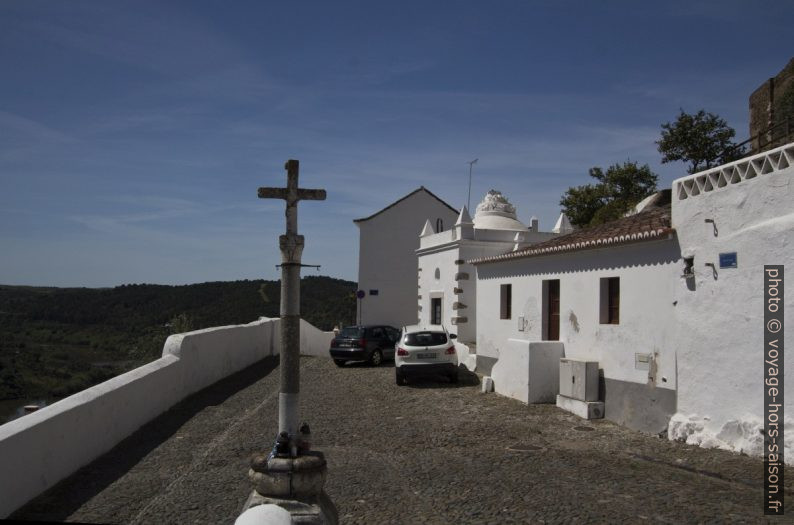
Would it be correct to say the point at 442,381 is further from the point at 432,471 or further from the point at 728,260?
the point at 728,260

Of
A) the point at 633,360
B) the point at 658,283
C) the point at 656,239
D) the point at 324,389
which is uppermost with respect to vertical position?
the point at 656,239

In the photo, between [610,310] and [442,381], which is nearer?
[610,310]

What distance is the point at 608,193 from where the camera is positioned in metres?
26.8

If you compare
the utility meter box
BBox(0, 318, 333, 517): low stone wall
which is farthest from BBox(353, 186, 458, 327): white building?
the utility meter box

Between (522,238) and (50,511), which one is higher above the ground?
(522,238)

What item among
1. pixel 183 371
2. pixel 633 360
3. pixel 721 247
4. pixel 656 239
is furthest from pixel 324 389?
pixel 721 247

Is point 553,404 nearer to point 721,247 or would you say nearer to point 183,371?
point 721,247

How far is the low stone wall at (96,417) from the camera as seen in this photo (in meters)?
6.66

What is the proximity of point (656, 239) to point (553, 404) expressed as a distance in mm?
4368

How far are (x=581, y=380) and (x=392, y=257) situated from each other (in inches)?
816

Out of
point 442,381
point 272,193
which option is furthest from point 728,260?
point 442,381

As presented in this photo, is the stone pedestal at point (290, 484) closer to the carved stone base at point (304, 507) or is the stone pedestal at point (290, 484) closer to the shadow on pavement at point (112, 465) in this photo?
the carved stone base at point (304, 507)

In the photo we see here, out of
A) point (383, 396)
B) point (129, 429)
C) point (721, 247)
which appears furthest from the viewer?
point (383, 396)

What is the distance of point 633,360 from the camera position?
37.5 feet
